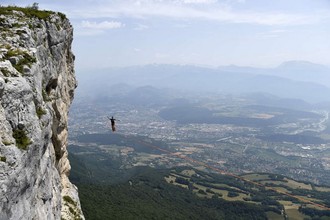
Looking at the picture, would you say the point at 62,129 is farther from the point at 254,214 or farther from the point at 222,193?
the point at 222,193

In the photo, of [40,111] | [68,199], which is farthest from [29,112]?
[68,199]

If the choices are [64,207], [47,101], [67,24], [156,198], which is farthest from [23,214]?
[156,198]

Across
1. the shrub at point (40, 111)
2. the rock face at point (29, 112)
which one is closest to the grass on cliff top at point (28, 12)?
the rock face at point (29, 112)

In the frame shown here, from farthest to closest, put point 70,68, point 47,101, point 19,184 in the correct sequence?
point 70,68 → point 47,101 → point 19,184

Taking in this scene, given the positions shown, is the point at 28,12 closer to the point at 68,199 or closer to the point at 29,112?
the point at 29,112

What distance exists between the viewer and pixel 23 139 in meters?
21.1

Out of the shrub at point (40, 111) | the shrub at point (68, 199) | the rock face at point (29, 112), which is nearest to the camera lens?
the rock face at point (29, 112)

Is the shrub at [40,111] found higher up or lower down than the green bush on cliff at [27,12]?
lower down

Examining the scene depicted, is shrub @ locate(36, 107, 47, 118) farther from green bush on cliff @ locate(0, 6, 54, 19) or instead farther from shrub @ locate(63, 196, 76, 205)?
shrub @ locate(63, 196, 76, 205)

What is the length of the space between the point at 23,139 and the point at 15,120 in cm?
124

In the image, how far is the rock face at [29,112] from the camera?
1928 centimetres

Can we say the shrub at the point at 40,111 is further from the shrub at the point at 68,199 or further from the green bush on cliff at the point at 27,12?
the shrub at the point at 68,199

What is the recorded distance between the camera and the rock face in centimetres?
1928

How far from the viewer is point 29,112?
22.7m
